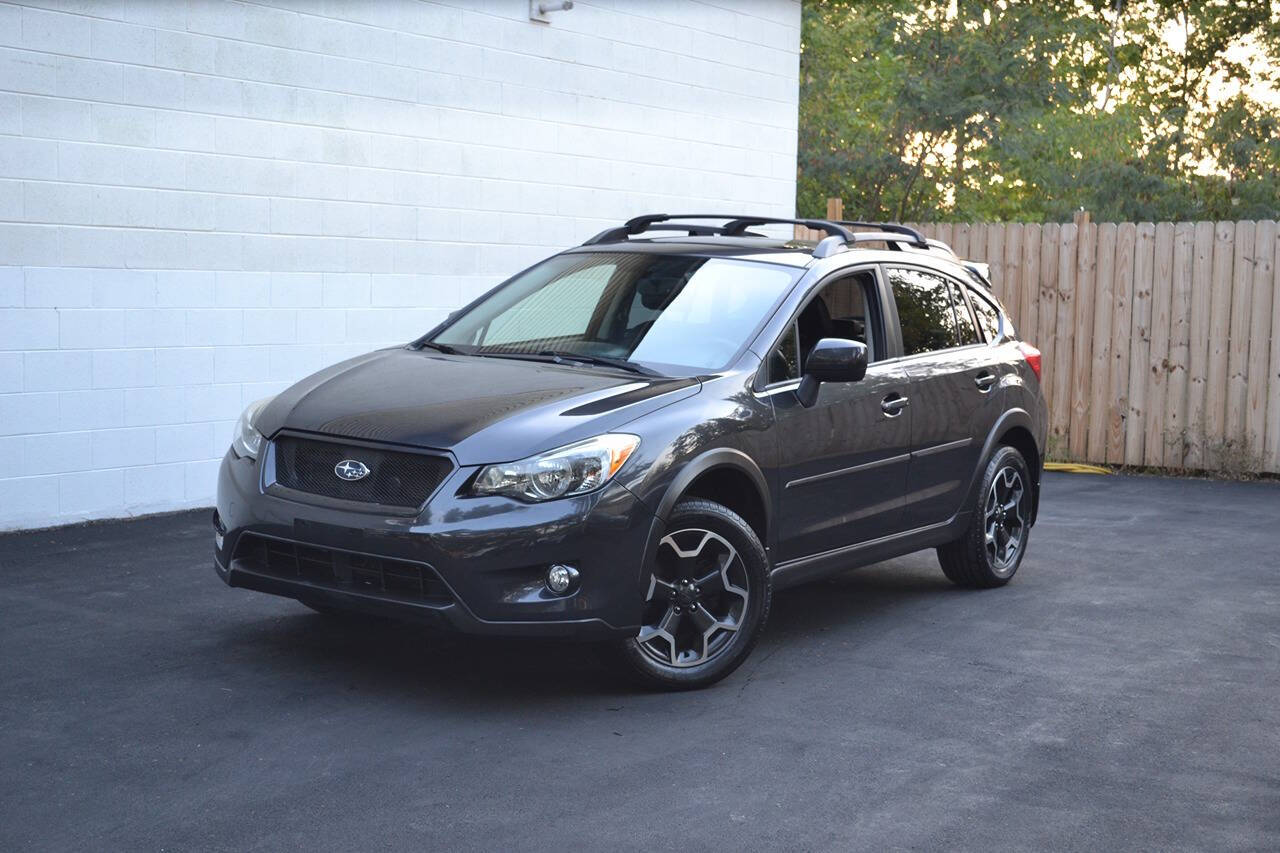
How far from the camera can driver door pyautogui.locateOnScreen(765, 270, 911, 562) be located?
6367 mm

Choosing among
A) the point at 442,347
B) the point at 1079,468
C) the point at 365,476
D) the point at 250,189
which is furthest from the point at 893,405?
the point at 1079,468

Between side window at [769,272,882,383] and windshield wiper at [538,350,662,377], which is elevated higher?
side window at [769,272,882,383]

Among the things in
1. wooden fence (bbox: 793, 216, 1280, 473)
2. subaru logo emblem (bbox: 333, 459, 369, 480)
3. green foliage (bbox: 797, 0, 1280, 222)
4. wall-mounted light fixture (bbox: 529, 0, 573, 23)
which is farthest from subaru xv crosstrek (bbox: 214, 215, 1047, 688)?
green foliage (bbox: 797, 0, 1280, 222)

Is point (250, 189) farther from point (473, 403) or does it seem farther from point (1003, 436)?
point (1003, 436)

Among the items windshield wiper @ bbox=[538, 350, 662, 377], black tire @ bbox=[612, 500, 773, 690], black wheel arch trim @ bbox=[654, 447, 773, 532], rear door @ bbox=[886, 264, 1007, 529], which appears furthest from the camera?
rear door @ bbox=[886, 264, 1007, 529]

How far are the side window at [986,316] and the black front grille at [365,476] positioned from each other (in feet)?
12.2

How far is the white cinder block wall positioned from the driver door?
4766 mm

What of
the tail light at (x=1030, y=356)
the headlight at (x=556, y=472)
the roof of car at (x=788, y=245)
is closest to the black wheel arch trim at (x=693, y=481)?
the headlight at (x=556, y=472)

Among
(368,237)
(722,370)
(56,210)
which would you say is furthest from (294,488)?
(368,237)

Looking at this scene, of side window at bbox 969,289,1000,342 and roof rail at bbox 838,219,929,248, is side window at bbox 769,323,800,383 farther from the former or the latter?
side window at bbox 969,289,1000,342

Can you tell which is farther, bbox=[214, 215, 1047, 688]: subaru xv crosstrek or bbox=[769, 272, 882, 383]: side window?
bbox=[769, 272, 882, 383]: side window

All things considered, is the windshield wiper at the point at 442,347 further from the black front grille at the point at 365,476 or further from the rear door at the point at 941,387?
the rear door at the point at 941,387

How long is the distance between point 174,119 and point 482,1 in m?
2.84

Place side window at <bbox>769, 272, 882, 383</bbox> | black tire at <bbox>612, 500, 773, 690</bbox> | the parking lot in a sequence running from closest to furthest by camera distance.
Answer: the parking lot → black tire at <bbox>612, 500, 773, 690</bbox> → side window at <bbox>769, 272, 882, 383</bbox>
